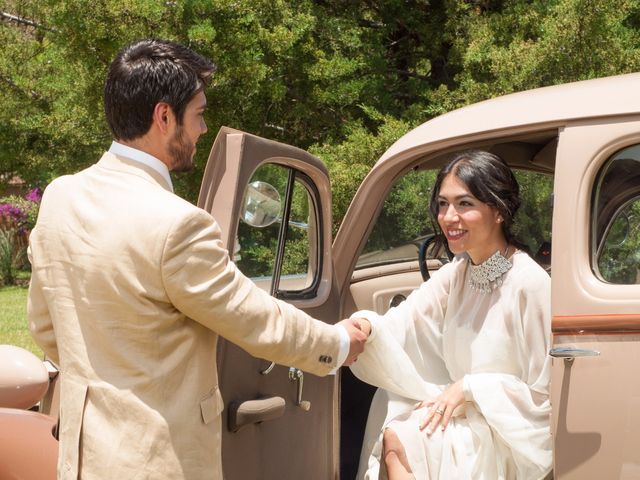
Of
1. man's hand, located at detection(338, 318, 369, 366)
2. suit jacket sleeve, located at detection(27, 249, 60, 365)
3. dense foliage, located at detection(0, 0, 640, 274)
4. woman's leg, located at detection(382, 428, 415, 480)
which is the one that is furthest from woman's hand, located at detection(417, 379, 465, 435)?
dense foliage, located at detection(0, 0, 640, 274)

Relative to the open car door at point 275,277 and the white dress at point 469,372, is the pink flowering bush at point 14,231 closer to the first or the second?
the open car door at point 275,277

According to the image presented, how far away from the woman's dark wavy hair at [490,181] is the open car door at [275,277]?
1.72ft

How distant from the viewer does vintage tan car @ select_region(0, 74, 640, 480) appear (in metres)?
3.08

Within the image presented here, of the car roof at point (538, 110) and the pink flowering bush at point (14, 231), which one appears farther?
the pink flowering bush at point (14, 231)

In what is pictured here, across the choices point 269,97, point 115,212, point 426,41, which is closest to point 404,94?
point 426,41

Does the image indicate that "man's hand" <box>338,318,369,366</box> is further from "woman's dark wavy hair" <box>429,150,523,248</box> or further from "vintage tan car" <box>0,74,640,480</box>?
"woman's dark wavy hair" <box>429,150,523,248</box>

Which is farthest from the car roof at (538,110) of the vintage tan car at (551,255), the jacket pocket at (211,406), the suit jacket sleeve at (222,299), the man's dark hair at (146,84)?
the jacket pocket at (211,406)

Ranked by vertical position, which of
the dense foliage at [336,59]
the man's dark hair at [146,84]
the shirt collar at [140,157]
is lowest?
the shirt collar at [140,157]

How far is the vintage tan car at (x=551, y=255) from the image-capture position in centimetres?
308

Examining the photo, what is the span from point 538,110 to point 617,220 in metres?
0.46

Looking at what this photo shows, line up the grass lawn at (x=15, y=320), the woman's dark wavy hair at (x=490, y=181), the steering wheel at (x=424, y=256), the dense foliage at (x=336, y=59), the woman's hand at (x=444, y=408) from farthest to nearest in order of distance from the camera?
the grass lawn at (x=15, y=320) → the dense foliage at (x=336, y=59) → the steering wheel at (x=424, y=256) → the woman's dark wavy hair at (x=490, y=181) → the woman's hand at (x=444, y=408)

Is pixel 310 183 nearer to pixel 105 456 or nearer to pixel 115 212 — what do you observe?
pixel 115 212

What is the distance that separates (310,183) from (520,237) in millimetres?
966

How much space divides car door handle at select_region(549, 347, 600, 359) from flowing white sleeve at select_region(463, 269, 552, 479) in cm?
24
